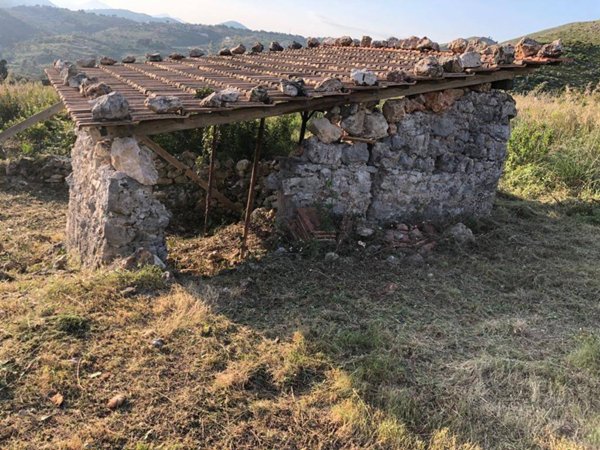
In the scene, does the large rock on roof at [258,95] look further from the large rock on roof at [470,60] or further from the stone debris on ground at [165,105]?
the large rock on roof at [470,60]

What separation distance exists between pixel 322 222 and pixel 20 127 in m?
5.85

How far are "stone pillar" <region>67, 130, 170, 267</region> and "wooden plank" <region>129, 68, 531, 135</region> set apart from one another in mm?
352

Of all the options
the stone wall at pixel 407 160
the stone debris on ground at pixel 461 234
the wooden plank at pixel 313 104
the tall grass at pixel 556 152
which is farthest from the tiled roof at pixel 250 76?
the tall grass at pixel 556 152

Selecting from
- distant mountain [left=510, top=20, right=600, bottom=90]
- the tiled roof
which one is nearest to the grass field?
the tiled roof

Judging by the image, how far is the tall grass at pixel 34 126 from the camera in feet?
35.6

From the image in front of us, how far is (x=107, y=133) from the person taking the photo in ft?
16.4

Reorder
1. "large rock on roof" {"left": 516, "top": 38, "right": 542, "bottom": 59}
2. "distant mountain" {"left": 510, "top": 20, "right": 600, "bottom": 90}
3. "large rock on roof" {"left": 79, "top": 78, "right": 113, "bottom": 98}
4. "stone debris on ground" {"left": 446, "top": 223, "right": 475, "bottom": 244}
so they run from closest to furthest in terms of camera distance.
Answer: "large rock on roof" {"left": 79, "top": 78, "right": 113, "bottom": 98}
"stone debris on ground" {"left": 446, "top": 223, "right": 475, "bottom": 244}
"large rock on roof" {"left": 516, "top": 38, "right": 542, "bottom": 59}
"distant mountain" {"left": 510, "top": 20, "right": 600, "bottom": 90}

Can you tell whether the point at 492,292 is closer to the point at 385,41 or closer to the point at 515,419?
the point at 515,419

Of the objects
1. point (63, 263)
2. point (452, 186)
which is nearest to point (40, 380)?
point (63, 263)

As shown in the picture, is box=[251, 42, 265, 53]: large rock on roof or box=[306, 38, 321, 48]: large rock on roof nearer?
box=[251, 42, 265, 53]: large rock on roof

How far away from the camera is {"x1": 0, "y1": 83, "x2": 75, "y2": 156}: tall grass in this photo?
10.9 metres

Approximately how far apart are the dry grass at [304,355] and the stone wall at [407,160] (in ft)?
2.82

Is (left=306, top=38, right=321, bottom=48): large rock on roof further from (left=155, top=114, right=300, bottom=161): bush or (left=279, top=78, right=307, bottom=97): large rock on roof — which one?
(left=279, top=78, right=307, bottom=97): large rock on roof

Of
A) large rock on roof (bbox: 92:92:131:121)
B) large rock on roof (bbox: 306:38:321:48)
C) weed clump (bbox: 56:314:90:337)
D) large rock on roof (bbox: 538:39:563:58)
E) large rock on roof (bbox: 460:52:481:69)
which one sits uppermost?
large rock on roof (bbox: 538:39:563:58)
